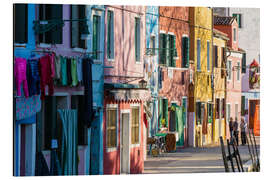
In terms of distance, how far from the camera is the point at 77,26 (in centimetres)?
2111

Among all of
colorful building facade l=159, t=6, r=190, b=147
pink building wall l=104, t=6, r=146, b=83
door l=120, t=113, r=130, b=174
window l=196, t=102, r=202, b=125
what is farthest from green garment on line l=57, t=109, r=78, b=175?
window l=196, t=102, r=202, b=125

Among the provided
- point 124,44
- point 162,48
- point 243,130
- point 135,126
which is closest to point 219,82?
point 243,130

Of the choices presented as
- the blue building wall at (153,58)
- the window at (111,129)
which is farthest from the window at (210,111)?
the window at (111,129)

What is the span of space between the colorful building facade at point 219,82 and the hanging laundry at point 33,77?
5.71 meters

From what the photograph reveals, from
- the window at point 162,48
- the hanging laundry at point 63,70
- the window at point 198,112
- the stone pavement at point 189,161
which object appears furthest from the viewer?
the window at point 198,112

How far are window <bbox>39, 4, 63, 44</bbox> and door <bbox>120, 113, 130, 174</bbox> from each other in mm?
2897

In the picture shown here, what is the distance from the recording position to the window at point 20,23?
19.7 m

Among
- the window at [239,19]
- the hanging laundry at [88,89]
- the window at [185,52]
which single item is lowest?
the hanging laundry at [88,89]

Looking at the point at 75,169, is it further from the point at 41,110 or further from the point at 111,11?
the point at 111,11

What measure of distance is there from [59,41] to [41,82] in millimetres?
1119

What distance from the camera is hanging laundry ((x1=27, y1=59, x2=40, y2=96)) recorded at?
19844 millimetres

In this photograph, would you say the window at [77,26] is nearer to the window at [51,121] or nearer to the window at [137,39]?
the window at [51,121]

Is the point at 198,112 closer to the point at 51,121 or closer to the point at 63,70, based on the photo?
the point at 63,70

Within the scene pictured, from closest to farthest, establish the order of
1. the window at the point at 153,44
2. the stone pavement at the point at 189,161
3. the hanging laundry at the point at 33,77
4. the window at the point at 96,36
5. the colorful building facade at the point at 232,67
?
the hanging laundry at the point at 33,77, the window at the point at 96,36, the stone pavement at the point at 189,161, the window at the point at 153,44, the colorful building facade at the point at 232,67
